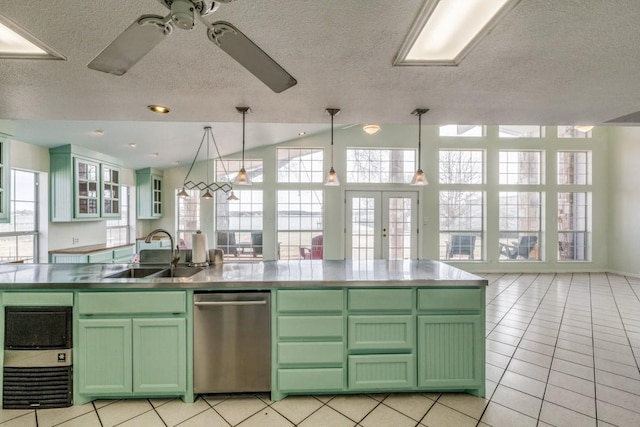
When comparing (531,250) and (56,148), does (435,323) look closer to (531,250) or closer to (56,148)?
(56,148)

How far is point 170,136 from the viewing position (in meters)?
4.26

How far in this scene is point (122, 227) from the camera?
222 inches

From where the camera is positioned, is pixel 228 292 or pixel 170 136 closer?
pixel 228 292

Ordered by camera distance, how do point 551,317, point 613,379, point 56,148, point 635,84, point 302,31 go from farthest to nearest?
1. point 56,148
2. point 551,317
3. point 613,379
4. point 635,84
5. point 302,31


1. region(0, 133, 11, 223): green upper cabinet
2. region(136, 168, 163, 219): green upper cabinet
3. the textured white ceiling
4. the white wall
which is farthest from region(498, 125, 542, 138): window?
region(0, 133, 11, 223): green upper cabinet

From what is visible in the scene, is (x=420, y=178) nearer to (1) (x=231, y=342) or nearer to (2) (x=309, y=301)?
(2) (x=309, y=301)

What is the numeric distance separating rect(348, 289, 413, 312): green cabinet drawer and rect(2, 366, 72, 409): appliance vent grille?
2.08 meters

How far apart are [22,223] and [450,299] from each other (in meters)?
5.25

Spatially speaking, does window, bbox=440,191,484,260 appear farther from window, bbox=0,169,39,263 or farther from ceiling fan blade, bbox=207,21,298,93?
window, bbox=0,169,39,263

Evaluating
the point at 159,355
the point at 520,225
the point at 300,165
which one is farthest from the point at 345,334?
the point at 520,225

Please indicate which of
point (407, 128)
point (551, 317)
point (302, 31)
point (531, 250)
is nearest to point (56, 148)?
point (302, 31)

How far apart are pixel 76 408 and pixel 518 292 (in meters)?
5.76

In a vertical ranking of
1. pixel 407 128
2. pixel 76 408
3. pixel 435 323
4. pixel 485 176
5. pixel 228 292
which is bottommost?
pixel 76 408

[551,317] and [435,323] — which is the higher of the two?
[435,323]
